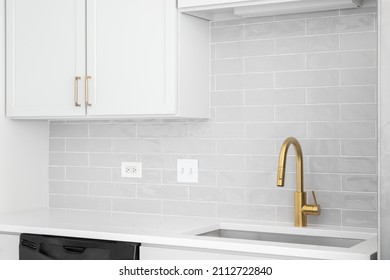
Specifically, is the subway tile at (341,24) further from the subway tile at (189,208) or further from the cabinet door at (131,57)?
the subway tile at (189,208)

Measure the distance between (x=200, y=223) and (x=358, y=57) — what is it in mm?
1064

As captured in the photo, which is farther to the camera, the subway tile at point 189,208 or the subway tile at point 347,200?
the subway tile at point 189,208

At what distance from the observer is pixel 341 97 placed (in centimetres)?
311

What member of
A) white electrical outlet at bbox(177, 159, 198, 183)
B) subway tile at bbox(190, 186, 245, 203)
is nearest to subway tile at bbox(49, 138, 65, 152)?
white electrical outlet at bbox(177, 159, 198, 183)

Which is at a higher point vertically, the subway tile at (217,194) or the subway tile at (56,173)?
the subway tile at (56,173)

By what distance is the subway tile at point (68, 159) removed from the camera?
3.81 meters

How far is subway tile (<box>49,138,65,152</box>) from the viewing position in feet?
12.8

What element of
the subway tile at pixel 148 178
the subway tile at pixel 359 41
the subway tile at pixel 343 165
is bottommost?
the subway tile at pixel 148 178

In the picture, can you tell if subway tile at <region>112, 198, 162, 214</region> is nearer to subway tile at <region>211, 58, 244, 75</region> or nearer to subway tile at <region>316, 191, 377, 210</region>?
subway tile at <region>211, 58, 244, 75</region>

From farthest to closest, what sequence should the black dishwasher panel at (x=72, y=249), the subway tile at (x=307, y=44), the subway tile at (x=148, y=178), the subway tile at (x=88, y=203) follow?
the subway tile at (x=88, y=203) → the subway tile at (x=148, y=178) → the subway tile at (x=307, y=44) → the black dishwasher panel at (x=72, y=249)

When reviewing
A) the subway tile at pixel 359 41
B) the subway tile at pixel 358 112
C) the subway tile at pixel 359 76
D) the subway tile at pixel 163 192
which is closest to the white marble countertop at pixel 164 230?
the subway tile at pixel 163 192

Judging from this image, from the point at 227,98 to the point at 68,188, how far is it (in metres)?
1.10

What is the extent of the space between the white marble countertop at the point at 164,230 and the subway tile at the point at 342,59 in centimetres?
74
